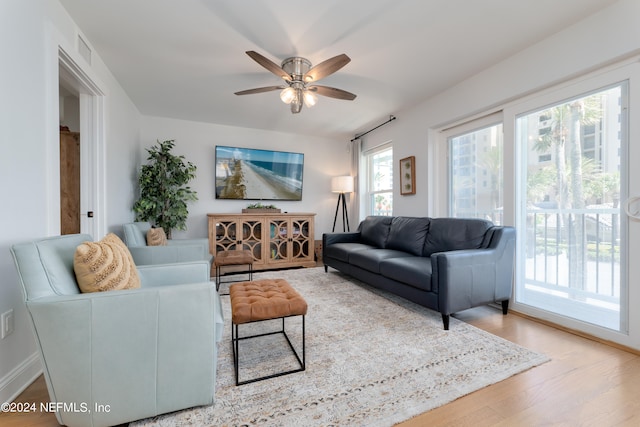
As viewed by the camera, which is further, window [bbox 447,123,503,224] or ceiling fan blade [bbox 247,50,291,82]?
window [bbox 447,123,503,224]

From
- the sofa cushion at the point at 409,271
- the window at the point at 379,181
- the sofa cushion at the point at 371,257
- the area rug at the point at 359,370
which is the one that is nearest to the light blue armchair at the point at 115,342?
the area rug at the point at 359,370

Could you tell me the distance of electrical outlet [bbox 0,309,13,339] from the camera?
4.42ft

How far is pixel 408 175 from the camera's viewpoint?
394cm

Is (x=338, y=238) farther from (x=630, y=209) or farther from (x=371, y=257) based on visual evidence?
(x=630, y=209)

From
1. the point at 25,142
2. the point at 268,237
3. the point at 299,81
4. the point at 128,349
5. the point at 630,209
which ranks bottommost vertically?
the point at 128,349

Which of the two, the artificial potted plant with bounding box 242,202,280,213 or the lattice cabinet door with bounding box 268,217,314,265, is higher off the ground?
the artificial potted plant with bounding box 242,202,280,213

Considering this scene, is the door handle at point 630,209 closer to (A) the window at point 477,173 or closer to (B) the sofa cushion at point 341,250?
(A) the window at point 477,173

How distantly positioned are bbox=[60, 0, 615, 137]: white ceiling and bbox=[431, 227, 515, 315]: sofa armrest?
166 centimetres

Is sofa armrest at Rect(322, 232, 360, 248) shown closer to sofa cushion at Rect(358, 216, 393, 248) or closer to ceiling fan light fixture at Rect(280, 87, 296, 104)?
sofa cushion at Rect(358, 216, 393, 248)

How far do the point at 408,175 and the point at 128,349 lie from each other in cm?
365

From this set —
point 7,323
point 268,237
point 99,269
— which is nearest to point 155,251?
point 7,323

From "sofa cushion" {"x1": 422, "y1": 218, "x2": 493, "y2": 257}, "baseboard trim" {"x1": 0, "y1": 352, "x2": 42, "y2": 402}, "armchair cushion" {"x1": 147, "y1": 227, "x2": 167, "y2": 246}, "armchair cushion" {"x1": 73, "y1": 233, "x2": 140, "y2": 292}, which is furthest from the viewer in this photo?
"armchair cushion" {"x1": 147, "y1": 227, "x2": 167, "y2": 246}

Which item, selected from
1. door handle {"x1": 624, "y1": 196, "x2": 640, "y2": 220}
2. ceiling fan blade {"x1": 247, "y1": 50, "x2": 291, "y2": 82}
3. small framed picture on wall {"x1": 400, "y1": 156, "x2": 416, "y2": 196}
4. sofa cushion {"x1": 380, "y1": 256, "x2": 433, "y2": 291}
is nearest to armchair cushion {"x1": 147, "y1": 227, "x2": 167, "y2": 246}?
ceiling fan blade {"x1": 247, "y1": 50, "x2": 291, "y2": 82}

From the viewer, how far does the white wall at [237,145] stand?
4.31 metres
